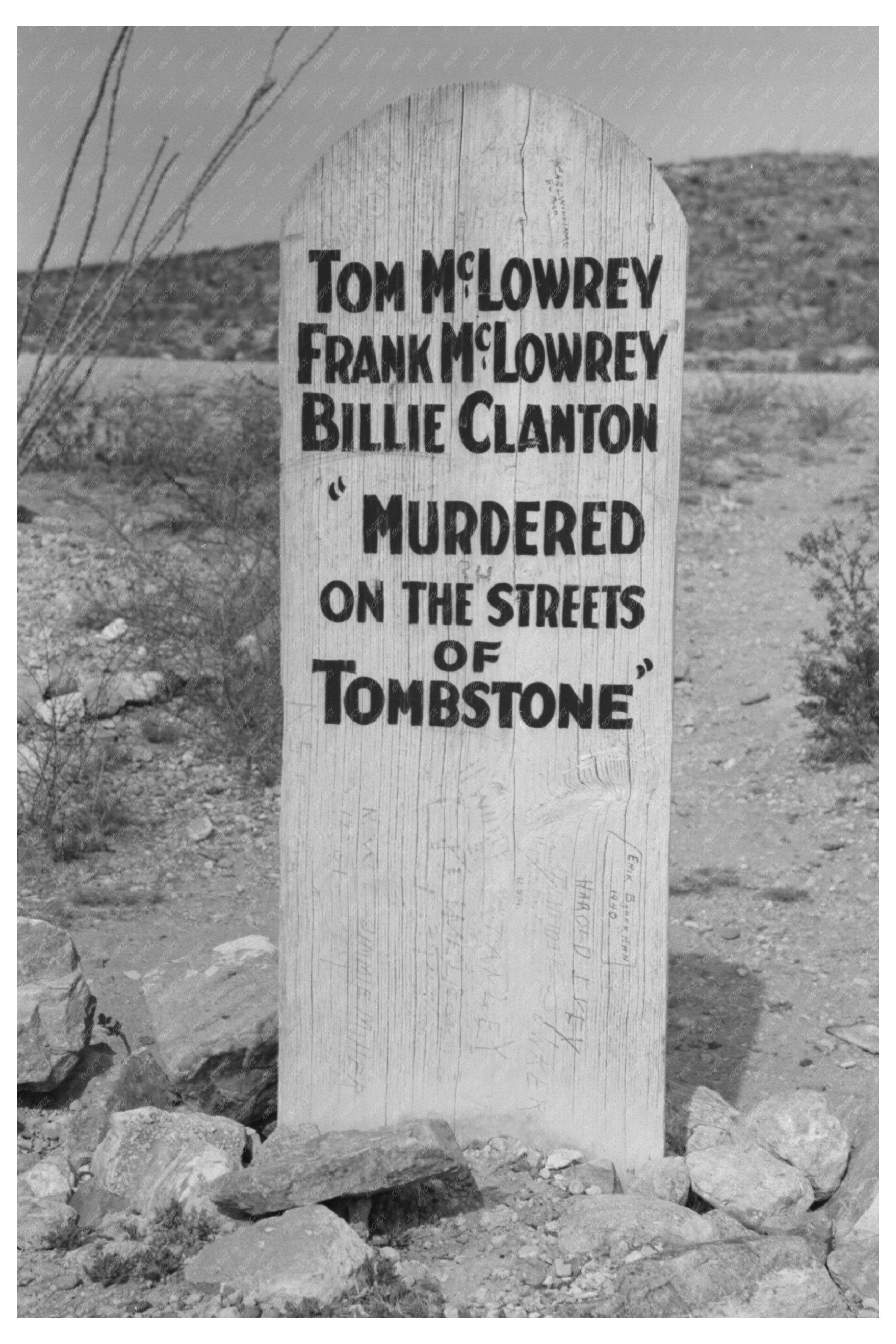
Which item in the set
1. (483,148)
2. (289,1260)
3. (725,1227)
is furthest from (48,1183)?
(483,148)

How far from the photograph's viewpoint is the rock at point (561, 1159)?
11.5 feet

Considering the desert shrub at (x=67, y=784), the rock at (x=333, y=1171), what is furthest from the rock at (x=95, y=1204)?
the desert shrub at (x=67, y=784)

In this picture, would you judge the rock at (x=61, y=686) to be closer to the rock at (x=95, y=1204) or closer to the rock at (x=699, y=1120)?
the rock at (x=95, y=1204)

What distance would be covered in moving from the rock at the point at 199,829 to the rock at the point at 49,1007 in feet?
4.83

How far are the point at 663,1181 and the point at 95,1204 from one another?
127 centimetres

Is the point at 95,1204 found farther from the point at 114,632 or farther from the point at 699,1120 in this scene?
the point at 114,632

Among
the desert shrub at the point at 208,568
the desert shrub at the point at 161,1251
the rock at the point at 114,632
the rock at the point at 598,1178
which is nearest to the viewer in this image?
the desert shrub at the point at 161,1251

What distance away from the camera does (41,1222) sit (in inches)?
129

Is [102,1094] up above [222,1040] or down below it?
below

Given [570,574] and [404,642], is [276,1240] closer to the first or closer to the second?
[404,642]

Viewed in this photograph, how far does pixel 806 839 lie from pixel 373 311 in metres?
3.25

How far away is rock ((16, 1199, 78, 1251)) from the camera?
326cm

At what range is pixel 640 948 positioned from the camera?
3.46 metres

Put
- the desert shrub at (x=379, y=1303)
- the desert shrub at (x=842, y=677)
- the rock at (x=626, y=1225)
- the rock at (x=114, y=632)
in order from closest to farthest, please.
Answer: the desert shrub at (x=379, y=1303), the rock at (x=626, y=1225), the desert shrub at (x=842, y=677), the rock at (x=114, y=632)
